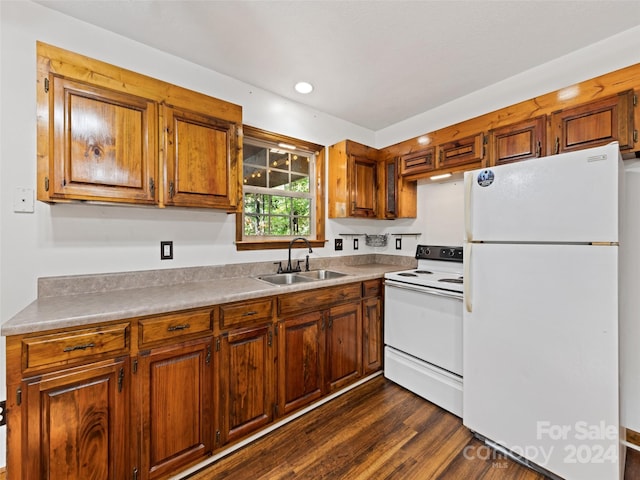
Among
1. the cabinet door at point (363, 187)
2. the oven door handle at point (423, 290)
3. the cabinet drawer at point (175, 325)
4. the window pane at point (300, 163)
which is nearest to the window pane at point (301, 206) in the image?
the window pane at point (300, 163)

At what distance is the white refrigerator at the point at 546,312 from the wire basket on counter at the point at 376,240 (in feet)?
4.63

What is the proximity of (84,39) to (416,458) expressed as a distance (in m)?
3.14

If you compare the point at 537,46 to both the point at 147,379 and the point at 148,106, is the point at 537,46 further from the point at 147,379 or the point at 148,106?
the point at 147,379

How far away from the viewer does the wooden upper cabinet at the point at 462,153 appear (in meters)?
2.20

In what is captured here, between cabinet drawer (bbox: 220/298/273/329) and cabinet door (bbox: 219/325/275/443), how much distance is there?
0.06 metres

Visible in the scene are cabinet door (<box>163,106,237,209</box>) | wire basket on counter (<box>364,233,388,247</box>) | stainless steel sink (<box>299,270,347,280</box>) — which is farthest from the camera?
wire basket on counter (<box>364,233,388,247</box>)

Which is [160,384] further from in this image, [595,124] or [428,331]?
[595,124]

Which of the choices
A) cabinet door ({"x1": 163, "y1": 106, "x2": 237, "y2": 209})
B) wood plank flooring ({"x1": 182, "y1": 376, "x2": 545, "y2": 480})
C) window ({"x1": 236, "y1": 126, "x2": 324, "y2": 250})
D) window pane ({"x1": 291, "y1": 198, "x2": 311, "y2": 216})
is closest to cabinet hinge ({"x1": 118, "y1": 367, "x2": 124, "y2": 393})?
wood plank flooring ({"x1": 182, "y1": 376, "x2": 545, "y2": 480})

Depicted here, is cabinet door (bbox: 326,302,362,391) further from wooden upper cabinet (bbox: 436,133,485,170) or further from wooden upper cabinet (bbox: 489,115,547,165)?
wooden upper cabinet (bbox: 489,115,547,165)

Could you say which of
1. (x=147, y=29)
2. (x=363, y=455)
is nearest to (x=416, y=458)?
(x=363, y=455)

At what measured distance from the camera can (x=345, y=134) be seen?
9.88 feet

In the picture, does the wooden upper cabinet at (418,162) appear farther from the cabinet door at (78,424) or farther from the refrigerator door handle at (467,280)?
the cabinet door at (78,424)

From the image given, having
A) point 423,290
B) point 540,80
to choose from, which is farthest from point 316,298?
point 540,80

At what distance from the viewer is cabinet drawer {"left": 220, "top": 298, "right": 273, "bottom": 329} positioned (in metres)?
1.56
